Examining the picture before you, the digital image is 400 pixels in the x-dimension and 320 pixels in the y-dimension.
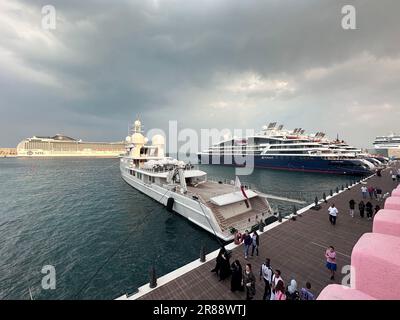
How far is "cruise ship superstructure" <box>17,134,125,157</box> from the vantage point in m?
150

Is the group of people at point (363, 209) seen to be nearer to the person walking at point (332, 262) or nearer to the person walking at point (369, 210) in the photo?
the person walking at point (369, 210)

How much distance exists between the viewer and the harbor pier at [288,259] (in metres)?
7.24

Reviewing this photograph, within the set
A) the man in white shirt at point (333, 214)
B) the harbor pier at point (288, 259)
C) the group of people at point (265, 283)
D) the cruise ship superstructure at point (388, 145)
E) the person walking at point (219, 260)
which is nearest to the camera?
the group of people at point (265, 283)

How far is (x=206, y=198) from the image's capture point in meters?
17.3

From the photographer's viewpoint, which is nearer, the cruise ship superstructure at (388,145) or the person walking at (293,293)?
the person walking at (293,293)

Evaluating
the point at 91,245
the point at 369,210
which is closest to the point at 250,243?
the point at 369,210

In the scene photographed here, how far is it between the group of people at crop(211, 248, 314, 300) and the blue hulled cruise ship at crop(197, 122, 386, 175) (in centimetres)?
5297

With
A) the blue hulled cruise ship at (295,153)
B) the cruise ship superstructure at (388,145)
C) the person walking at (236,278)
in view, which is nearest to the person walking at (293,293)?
the person walking at (236,278)

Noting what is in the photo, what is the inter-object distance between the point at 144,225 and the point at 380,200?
81.8 feet

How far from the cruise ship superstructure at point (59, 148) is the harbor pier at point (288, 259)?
618 feet

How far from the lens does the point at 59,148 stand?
157375mm

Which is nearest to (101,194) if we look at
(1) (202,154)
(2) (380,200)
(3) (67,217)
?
(3) (67,217)

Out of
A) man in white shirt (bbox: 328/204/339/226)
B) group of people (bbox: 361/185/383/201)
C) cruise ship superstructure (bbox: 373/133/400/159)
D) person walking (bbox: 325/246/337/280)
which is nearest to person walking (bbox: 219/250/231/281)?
person walking (bbox: 325/246/337/280)

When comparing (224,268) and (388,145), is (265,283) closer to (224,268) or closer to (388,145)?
(224,268)
